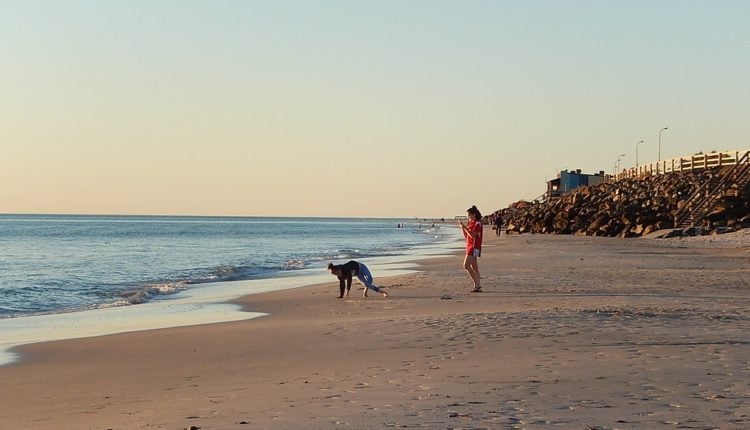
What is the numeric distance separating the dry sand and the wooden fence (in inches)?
1745

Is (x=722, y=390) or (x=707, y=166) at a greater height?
(x=707, y=166)

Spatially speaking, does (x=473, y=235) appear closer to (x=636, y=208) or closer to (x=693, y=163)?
(x=636, y=208)

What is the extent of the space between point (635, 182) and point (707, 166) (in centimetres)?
554

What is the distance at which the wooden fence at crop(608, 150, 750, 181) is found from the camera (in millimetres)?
58281

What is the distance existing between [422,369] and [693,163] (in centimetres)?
5875

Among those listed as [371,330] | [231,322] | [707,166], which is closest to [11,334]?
[231,322]

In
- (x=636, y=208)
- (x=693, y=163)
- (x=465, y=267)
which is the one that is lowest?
(x=465, y=267)

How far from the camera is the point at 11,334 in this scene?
14.7m

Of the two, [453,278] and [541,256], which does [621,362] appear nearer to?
[453,278]

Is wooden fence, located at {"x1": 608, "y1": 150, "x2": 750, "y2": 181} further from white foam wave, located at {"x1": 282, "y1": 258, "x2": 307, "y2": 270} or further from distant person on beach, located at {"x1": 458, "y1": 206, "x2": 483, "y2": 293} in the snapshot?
distant person on beach, located at {"x1": 458, "y1": 206, "x2": 483, "y2": 293}

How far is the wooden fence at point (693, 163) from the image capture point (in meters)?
58.3

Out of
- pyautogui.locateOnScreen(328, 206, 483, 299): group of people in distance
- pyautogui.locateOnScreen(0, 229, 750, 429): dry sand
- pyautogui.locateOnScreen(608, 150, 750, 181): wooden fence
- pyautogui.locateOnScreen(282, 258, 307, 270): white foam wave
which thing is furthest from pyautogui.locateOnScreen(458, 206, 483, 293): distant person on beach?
pyautogui.locateOnScreen(608, 150, 750, 181): wooden fence

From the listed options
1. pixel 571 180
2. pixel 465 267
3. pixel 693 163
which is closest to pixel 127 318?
pixel 465 267

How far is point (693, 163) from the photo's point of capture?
62.7 metres
